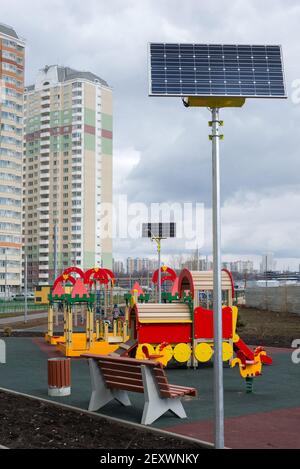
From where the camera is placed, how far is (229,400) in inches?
402

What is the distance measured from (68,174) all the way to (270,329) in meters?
89.5

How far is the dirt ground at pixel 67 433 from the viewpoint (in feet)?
22.8

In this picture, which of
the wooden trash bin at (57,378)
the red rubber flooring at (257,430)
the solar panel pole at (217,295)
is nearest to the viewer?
the solar panel pole at (217,295)

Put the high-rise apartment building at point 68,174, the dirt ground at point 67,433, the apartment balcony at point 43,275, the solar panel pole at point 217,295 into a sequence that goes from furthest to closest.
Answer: the apartment balcony at point 43,275 < the high-rise apartment building at point 68,174 < the dirt ground at point 67,433 < the solar panel pole at point 217,295

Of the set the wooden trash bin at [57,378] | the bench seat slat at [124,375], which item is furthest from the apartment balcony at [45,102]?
the bench seat slat at [124,375]

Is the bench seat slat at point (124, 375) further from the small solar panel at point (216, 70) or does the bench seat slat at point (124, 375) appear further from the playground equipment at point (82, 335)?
the playground equipment at point (82, 335)

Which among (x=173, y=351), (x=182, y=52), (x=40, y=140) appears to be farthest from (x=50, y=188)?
(x=182, y=52)

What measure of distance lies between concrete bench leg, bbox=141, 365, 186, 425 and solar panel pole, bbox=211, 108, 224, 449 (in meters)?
2.18

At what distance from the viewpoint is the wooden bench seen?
823 cm

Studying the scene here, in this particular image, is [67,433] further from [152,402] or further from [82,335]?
[82,335]

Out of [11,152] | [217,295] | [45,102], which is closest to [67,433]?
[217,295]

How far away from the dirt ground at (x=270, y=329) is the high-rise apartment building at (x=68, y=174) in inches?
3036

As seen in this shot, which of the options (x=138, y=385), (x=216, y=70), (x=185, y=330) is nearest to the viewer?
(x=216, y=70)

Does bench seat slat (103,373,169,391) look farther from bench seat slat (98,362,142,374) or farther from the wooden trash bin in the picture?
the wooden trash bin
